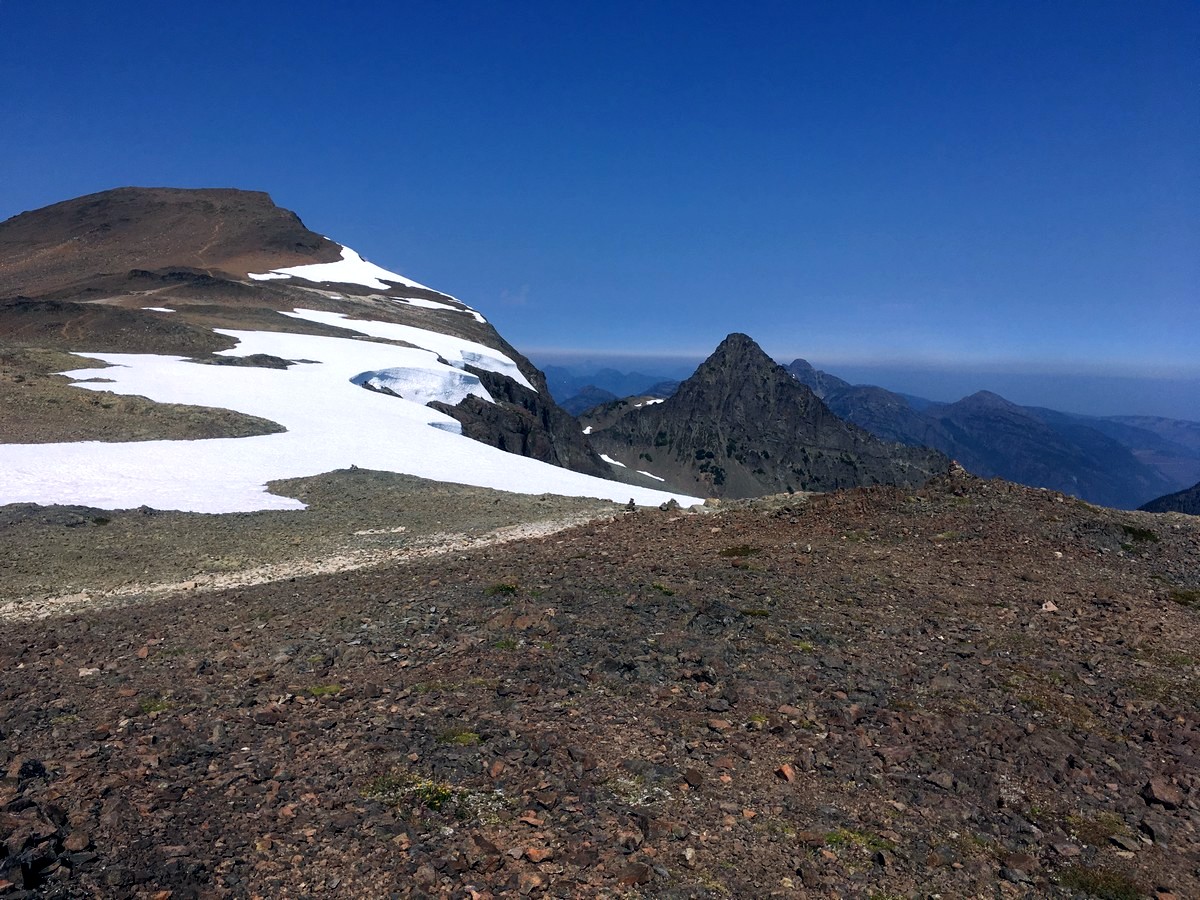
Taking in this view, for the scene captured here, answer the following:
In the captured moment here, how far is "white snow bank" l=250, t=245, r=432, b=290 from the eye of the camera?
119m

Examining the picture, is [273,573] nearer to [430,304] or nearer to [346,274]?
[430,304]

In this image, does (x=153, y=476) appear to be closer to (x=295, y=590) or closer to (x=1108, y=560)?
(x=295, y=590)

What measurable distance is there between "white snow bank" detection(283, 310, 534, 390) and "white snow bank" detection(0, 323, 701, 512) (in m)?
17.6

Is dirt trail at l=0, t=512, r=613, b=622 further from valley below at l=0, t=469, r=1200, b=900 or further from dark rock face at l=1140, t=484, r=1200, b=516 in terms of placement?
dark rock face at l=1140, t=484, r=1200, b=516

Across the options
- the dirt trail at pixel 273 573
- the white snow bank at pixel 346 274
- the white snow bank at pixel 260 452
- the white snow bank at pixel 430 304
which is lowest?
the dirt trail at pixel 273 573

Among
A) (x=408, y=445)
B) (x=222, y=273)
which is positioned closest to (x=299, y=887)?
(x=408, y=445)

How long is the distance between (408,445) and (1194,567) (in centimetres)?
3468

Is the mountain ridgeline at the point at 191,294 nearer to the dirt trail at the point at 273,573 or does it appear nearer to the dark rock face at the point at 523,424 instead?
the dark rock face at the point at 523,424

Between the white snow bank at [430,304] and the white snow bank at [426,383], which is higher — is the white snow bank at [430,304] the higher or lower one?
the higher one

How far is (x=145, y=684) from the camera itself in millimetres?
10344

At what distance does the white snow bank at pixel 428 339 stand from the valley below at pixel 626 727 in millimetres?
67226

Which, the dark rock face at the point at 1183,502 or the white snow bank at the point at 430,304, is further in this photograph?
the dark rock face at the point at 1183,502

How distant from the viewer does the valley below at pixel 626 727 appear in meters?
6.54

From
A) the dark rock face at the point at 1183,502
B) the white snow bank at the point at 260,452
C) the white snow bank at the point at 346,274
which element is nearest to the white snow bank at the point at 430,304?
the white snow bank at the point at 346,274
